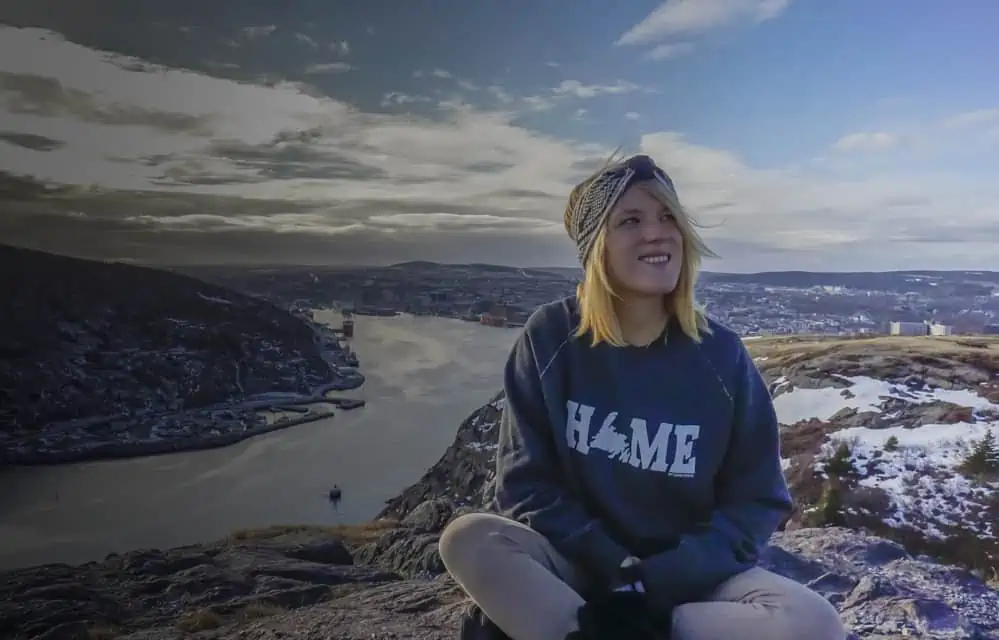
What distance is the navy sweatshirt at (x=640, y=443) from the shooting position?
1.22 metres

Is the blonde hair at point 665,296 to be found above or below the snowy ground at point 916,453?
above

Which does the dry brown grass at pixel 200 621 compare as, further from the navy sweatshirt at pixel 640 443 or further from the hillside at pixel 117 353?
the navy sweatshirt at pixel 640 443

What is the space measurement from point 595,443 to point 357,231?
4.61ft

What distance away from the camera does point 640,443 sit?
1246 millimetres

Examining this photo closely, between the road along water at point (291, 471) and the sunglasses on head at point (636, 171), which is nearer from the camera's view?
the sunglasses on head at point (636, 171)

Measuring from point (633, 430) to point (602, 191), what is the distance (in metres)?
0.41

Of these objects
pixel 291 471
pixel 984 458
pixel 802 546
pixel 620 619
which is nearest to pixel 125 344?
pixel 291 471

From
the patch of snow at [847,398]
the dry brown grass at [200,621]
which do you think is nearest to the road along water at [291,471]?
the dry brown grass at [200,621]

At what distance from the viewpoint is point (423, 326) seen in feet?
8.39

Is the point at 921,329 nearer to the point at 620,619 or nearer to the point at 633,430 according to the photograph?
the point at 633,430

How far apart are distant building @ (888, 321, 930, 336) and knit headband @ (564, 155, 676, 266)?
1.84 metres

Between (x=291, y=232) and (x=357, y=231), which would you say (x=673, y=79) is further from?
(x=291, y=232)

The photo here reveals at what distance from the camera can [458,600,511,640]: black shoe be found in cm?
112

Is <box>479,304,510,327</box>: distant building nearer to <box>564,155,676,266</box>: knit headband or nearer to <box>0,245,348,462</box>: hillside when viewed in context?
<box>0,245,348,462</box>: hillside
